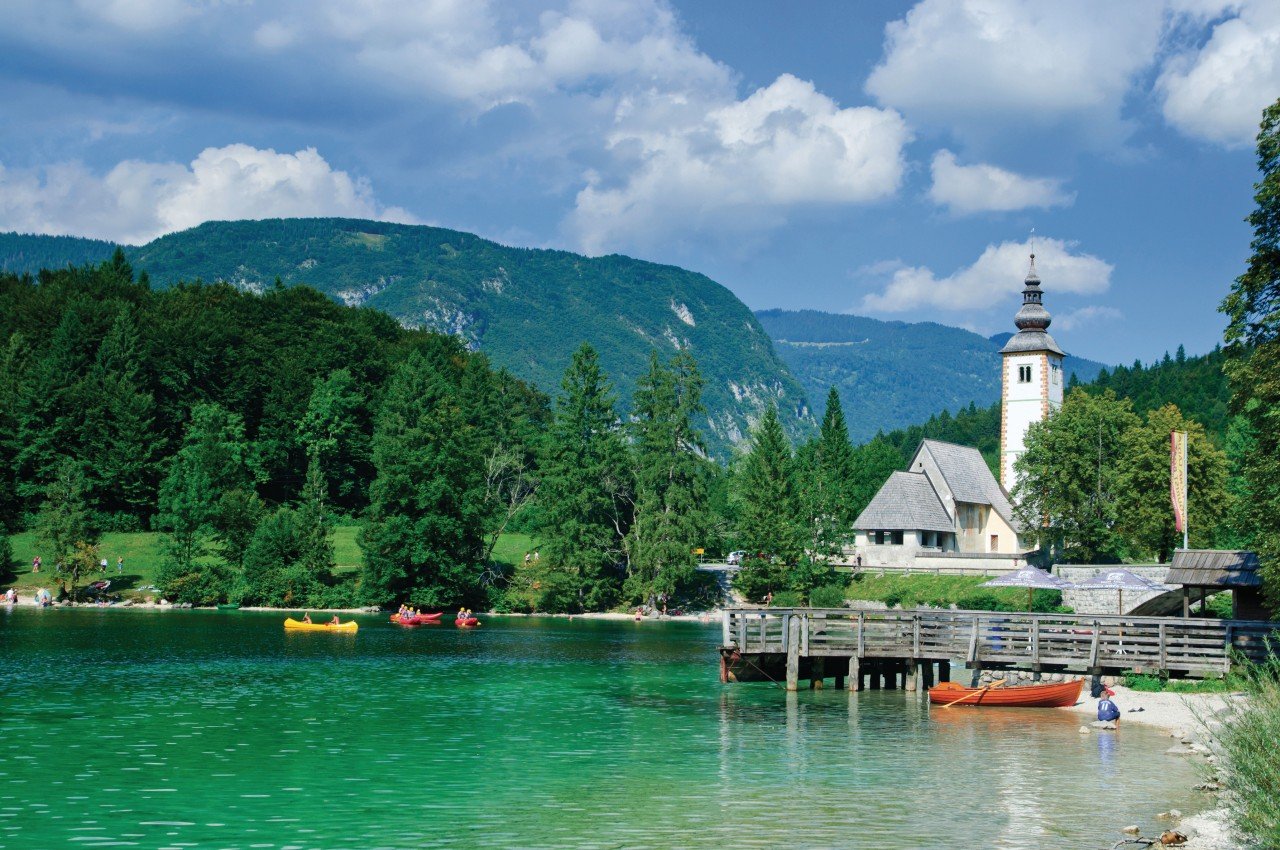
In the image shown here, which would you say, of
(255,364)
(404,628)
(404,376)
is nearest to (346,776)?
(404,628)

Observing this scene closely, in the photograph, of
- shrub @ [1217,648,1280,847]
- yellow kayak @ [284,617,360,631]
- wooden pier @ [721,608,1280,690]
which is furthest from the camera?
yellow kayak @ [284,617,360,631]

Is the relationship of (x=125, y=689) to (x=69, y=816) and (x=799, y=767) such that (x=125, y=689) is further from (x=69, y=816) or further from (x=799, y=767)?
(x=799, y=767)

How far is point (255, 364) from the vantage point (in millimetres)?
113938

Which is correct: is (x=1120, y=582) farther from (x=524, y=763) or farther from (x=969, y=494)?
(x=969, y=494)

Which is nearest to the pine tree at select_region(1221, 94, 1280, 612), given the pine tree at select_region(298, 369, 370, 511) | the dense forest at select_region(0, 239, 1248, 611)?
the dense forest at select_region(0, 239, 1248, 611)

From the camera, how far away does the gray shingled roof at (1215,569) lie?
136ft

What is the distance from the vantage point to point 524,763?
28438mm

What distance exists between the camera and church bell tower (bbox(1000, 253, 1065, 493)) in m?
95.9

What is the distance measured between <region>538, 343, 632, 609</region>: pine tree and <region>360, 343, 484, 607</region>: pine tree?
5640mm

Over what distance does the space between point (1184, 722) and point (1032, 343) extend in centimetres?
6630

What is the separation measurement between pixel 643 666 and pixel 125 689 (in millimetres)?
21601

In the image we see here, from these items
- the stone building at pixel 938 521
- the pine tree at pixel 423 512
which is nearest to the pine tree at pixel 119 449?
the pine tree at pixel 423 512

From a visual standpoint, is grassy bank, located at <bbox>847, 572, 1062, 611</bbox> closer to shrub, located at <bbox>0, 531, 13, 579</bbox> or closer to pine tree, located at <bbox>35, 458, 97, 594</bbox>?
pine tree, located at <bbox>35, 458, 97, 594</bbox>

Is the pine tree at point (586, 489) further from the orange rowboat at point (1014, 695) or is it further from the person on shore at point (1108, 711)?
the person on shore at point (1108, 711)
